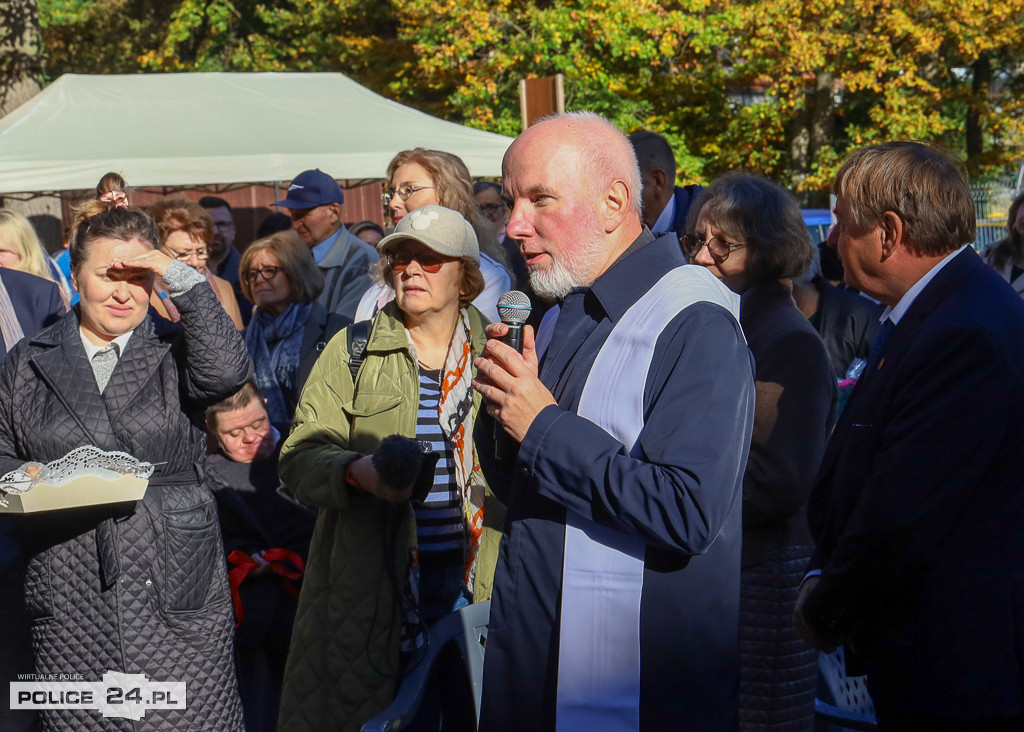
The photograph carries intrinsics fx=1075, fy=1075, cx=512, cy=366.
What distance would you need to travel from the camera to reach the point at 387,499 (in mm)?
2951

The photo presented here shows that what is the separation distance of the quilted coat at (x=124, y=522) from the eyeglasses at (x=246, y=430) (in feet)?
3.13

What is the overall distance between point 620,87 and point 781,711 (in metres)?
15.5

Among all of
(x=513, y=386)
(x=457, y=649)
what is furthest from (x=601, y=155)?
(x=457, y=649)

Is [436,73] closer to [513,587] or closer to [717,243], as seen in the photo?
[717,243]

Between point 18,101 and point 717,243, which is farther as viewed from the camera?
point 18,101

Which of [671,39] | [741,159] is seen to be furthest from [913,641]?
[741,159]

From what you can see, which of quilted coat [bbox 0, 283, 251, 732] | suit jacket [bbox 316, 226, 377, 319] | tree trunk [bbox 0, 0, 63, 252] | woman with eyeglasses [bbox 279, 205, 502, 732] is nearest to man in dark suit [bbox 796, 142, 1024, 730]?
woman with eyeglasses [bbox 279, 205, 502, 732]

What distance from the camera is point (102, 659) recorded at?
134 inches

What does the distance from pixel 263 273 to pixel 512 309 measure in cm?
354

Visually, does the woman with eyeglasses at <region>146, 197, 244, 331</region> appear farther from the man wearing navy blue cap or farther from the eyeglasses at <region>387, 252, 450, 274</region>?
the eyeglasses at <region>387, 252, 450, 274</region>

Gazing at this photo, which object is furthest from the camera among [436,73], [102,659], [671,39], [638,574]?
[436,73]

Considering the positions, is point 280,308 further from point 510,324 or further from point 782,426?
point 510,324

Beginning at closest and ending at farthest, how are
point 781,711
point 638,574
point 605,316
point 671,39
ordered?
point 638,574 → point 605,316 → point 781,711 → point 671,39

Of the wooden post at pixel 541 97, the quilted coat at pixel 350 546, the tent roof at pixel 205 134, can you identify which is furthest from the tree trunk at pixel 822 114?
the quilted coat at pixel 350 546
